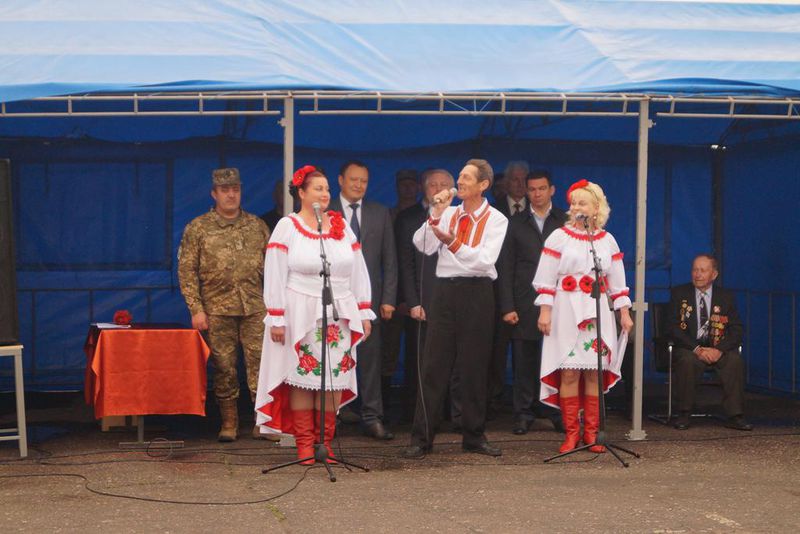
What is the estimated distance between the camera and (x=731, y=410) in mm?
9242

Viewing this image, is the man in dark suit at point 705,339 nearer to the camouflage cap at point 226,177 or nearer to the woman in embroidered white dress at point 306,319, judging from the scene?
the woman in embroidered white dress at point 306,319

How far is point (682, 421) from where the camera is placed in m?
9.23

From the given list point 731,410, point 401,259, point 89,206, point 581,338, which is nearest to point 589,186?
point 581,338

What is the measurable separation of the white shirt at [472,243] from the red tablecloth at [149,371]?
191 centimetres

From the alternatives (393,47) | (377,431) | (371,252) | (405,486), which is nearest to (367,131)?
(393,47)

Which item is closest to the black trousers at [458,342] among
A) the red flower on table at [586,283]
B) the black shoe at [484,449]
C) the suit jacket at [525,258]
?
the black shoe at [484,449]

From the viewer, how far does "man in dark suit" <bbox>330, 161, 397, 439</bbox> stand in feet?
28.2

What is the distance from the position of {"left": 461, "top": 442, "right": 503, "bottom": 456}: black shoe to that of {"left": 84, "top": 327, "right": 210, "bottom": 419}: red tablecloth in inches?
72.8

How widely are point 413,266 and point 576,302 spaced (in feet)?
4.87

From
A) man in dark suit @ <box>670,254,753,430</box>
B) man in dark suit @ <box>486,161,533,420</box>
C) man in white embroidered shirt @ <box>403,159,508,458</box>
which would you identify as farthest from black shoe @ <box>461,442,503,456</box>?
man in dark suit @ <box>670,254,753,430</box>

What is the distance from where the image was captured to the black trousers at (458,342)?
Answer: 7.71m

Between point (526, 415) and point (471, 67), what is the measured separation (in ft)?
8.53

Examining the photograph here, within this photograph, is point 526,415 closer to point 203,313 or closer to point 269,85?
point 203,313

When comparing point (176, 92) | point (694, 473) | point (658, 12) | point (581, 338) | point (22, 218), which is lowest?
point (694, 473)
